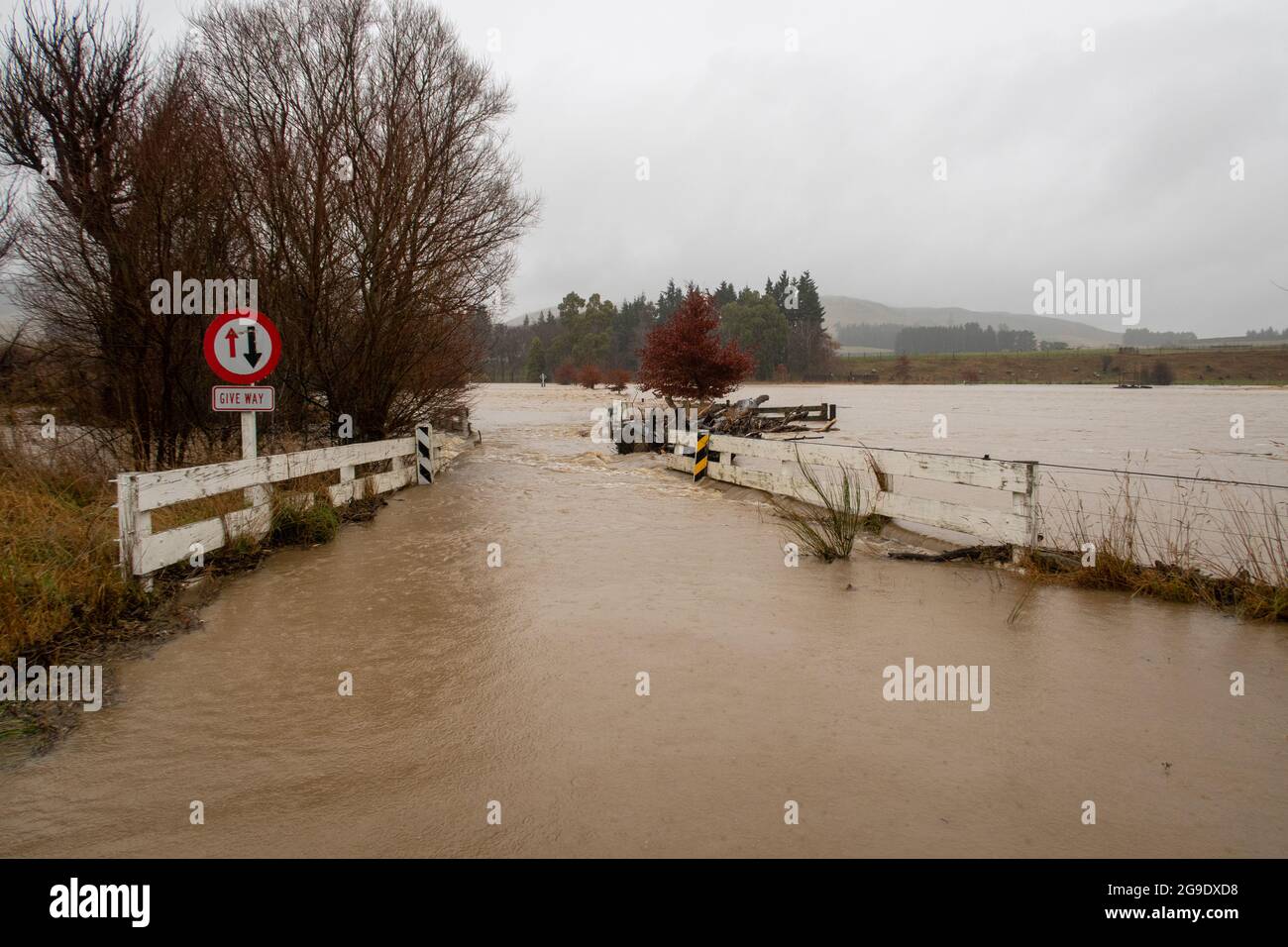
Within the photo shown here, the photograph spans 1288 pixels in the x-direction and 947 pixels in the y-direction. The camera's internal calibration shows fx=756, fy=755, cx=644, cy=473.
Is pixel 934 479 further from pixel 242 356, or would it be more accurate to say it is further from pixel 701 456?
pixel 242 356

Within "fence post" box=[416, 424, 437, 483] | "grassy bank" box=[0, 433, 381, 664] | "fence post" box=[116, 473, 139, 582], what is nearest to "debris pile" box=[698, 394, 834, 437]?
"fence post" box=[416, 424, 437, 483]

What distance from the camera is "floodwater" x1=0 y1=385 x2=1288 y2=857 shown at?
10.8 feet

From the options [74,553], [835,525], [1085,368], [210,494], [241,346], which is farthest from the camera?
[1085,368]

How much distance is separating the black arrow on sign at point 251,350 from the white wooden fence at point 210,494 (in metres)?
1.10

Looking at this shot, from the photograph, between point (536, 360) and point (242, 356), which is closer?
point (242, 356)

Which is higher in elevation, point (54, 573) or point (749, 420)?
point (749, 420)

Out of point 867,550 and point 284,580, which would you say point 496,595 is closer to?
point 284,580

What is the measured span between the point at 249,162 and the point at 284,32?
2366mm

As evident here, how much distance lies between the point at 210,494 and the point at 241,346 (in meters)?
1.81

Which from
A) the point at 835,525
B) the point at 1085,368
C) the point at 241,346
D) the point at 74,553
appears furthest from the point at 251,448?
the point at 1085,368

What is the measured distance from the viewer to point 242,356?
8.33m

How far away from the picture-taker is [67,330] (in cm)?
1092

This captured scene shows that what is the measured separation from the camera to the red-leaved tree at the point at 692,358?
31344mm

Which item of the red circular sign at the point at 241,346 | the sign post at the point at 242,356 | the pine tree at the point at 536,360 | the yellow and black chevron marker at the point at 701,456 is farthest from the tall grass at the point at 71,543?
the pine tree at the point at 536,360
